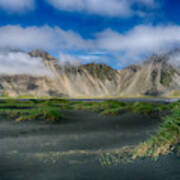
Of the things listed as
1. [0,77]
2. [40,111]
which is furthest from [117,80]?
[40,111]

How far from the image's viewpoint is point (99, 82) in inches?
6796

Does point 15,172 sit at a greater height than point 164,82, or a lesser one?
lesser

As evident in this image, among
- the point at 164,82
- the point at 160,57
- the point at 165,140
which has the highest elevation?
the point at 160,57

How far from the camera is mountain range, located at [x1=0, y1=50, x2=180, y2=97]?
149500mm

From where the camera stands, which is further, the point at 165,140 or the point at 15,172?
the point at 15,172

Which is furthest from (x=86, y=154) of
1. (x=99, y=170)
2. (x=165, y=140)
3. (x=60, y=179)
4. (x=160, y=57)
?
(x=160, y=57)

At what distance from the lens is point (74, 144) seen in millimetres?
7129

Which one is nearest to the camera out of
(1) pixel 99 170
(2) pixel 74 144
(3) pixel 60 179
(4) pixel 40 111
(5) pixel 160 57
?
(3) pixel 60 179

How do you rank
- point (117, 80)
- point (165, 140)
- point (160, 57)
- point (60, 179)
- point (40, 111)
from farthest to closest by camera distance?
point (117, 80) → point (160, 57) → point (40, 111) → point (60, 179) → point (165, 140)

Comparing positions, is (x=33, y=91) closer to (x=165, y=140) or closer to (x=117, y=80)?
(x=117, y=80)

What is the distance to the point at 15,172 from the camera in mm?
4289

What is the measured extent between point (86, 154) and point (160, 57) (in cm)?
16267

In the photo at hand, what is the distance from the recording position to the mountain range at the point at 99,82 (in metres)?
150

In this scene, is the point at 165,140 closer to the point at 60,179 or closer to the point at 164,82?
the point at 60,179
